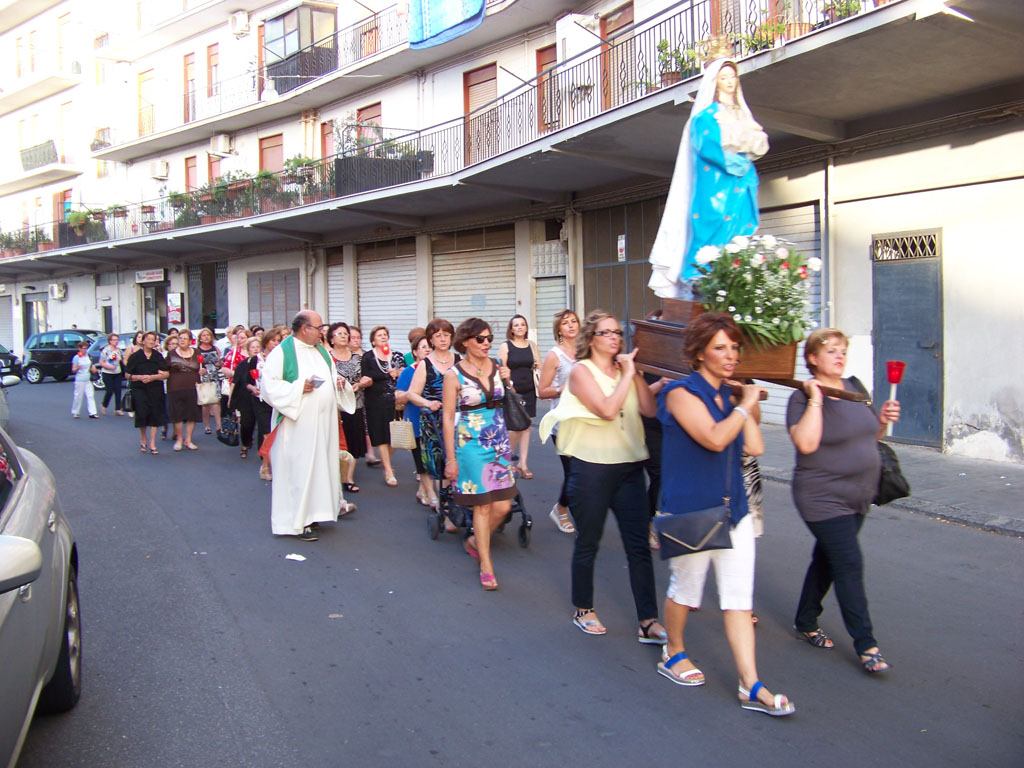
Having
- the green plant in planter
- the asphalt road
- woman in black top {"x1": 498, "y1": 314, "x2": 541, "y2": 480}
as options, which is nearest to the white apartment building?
the green plant in planter

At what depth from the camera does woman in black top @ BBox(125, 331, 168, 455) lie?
11.5 m

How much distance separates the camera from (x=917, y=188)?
34.2ft

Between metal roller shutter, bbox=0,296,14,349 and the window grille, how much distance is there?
138 ft

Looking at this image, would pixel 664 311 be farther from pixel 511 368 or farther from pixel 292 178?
pixel 292 178

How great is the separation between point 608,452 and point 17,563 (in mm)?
2774

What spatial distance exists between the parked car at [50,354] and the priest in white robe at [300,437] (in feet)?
74.4

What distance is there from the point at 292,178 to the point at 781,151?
48.9 feet

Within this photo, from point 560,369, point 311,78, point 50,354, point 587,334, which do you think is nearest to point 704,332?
point 587,334

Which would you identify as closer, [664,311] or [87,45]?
[664,311]

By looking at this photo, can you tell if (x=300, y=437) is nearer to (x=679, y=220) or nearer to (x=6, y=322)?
(x=679, y=220)

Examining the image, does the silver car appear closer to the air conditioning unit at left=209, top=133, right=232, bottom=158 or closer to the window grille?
the window grille

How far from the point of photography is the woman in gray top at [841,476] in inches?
157

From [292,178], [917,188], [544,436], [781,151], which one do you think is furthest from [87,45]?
Answer: [544,436]

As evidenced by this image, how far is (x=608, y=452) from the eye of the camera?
14.4 ft
